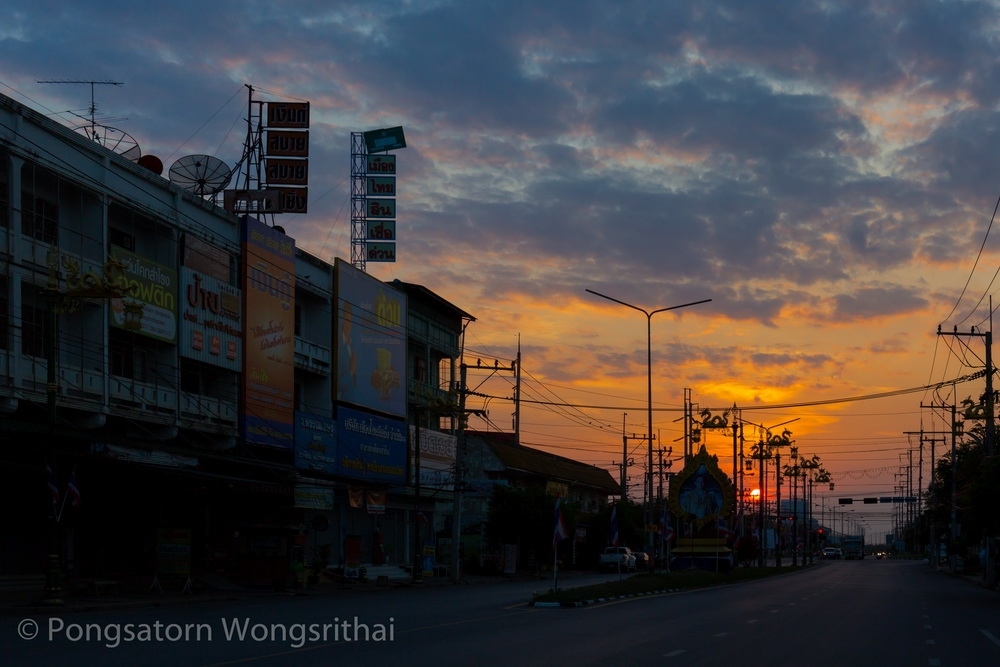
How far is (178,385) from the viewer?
4078 cm

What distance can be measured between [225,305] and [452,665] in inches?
1208

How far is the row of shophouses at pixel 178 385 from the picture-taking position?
33.3 metres

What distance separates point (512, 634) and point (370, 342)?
37059 millimetres

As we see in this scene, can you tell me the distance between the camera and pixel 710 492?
6125 cm

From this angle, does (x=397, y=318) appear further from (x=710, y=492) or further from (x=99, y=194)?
(x=99, y=194)

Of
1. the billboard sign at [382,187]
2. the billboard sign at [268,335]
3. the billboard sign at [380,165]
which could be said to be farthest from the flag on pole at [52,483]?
the billboard sign at [380,165]

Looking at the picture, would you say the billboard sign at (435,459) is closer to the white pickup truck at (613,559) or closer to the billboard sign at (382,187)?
the billboard sign at (382,187)

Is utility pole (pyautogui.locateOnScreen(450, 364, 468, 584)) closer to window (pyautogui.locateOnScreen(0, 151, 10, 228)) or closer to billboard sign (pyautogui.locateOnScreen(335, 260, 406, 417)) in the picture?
billboard sign (pyautogui.locateOnScreen(335, 260, 406, 417))

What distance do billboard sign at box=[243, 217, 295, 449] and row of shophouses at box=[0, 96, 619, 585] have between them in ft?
0.32

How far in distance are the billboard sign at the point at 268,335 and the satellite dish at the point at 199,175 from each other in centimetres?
190

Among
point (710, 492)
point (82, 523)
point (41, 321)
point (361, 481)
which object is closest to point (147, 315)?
point (41, 321)

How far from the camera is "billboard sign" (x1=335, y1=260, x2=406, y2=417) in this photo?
55.2m

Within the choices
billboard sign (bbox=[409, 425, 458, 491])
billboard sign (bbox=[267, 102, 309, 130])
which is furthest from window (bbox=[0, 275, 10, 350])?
billboard sign (bbox=[409, 425, 458, 491])

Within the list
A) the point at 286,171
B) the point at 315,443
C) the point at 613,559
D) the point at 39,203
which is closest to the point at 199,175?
the point at 286,171
